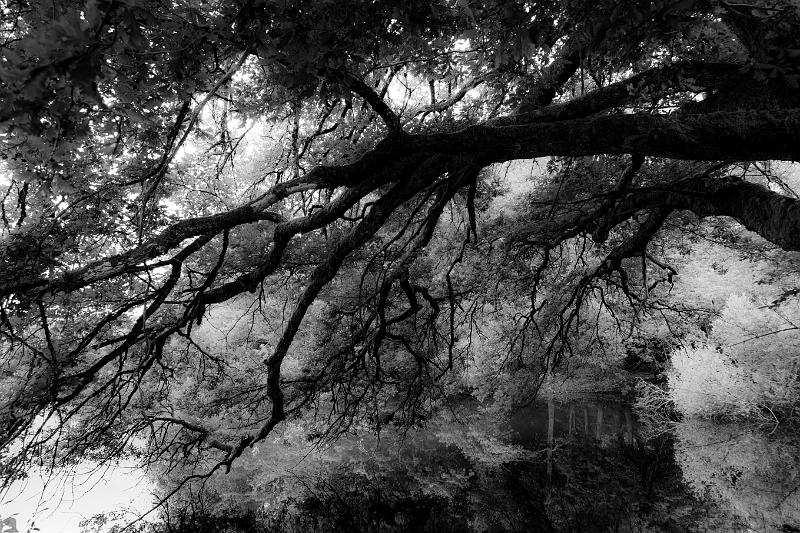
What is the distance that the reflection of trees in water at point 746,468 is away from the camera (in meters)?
6.99

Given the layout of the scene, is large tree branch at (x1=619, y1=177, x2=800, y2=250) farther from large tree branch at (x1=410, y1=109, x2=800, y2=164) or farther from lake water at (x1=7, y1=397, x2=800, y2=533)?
lake water at (x1=7, y1=397, x2=800, y2=533)

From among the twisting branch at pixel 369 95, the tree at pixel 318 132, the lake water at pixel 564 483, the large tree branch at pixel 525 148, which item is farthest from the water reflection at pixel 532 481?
the twisting branch at pixel 369 95

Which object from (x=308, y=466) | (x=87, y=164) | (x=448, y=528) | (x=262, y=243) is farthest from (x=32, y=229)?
(x=308, y=466)

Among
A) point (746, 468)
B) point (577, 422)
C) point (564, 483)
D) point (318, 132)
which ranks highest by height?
point (318, 132)

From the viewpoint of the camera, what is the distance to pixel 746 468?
8820mm

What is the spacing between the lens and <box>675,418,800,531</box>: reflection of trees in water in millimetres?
6992

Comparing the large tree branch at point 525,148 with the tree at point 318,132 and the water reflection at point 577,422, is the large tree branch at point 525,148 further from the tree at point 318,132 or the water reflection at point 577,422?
the water reflection at point 577,422

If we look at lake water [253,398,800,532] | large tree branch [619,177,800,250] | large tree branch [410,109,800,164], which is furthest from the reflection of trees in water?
large tree branch [410,109,800,164]

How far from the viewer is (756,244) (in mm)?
6281

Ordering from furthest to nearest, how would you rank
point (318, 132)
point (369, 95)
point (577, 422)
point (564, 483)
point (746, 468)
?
point (577, 422), point (564, 483), point (746, 468), point (318, 132), point (369, 95)

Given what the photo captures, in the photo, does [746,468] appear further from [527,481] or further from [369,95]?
[369,95]

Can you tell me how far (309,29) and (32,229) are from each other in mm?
2721

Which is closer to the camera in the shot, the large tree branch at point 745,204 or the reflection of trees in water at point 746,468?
the large tree branch at point 745,204

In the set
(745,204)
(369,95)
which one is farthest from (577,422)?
(369,95)
